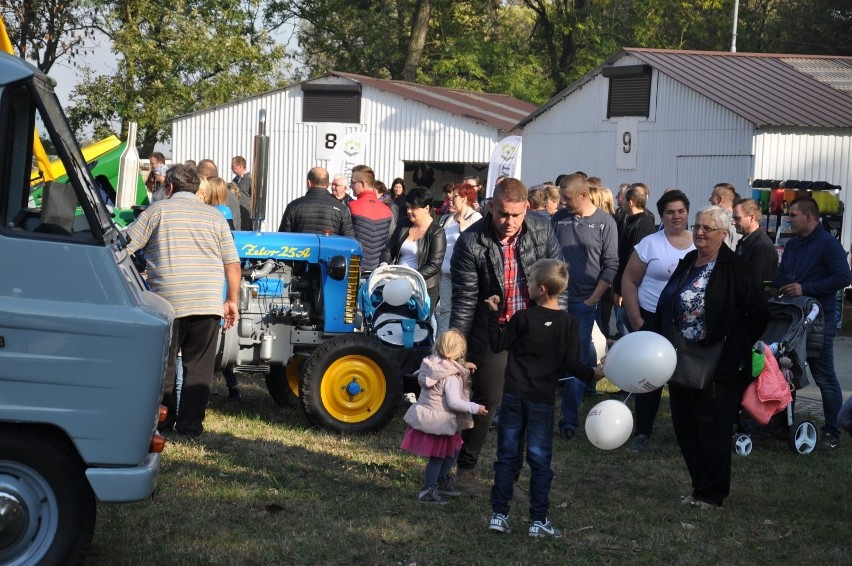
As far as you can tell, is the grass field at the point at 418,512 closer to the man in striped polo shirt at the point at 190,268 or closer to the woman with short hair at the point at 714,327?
the woman with short hair at the point at 714,327

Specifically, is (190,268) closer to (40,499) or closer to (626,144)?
(40,499)

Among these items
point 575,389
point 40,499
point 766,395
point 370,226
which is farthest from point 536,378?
point 370,226

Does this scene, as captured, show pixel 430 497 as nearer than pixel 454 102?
Yes

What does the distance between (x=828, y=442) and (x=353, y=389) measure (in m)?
3.67

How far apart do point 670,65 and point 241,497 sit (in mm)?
18159

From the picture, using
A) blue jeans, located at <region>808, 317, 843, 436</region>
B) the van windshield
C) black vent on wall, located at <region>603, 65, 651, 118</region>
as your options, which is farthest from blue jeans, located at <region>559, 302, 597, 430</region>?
black vent on wall, located at <region>603, 65, 651, 118</region>

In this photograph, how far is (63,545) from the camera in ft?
16.3

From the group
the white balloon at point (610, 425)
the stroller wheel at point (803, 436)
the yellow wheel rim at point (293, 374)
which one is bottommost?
the stroller wheel at point (803, 436)

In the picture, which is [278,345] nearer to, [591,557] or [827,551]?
[591,557]

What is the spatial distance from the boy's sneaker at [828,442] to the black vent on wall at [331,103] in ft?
72.5

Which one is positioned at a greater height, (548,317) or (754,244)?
(754,244)

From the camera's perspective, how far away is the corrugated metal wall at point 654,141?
21.2 metres

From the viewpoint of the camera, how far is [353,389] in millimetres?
8859

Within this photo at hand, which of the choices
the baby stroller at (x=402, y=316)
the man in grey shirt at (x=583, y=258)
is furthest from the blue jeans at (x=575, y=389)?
the baby stroller at (x=402, y=316)
